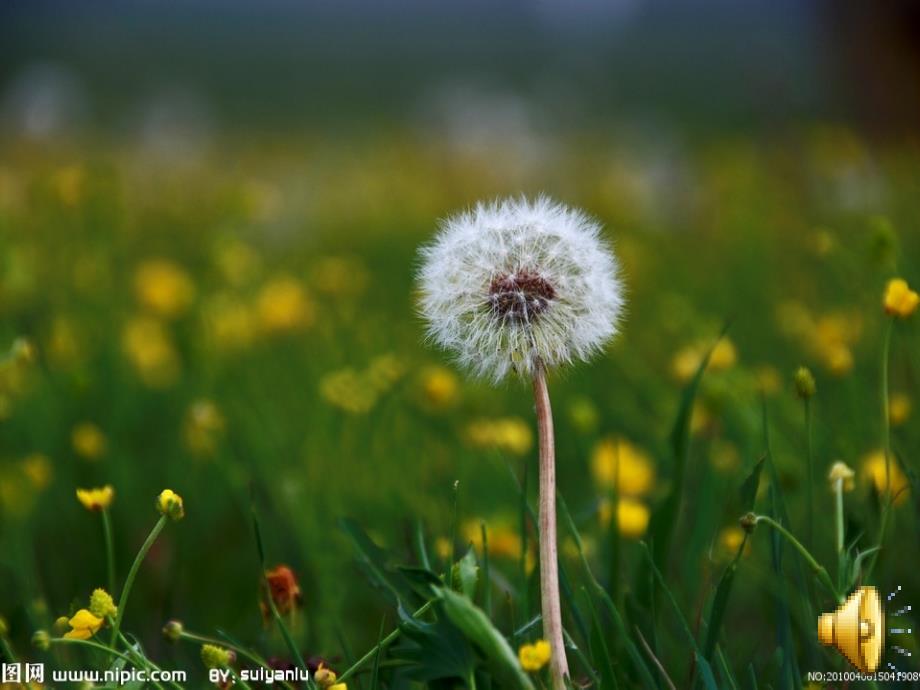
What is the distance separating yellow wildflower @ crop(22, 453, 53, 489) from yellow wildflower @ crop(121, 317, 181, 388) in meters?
0.53

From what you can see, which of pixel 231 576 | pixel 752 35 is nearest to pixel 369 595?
pixel 231 576

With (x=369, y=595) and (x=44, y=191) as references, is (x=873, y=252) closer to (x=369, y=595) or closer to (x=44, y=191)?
(x=369, y=595)

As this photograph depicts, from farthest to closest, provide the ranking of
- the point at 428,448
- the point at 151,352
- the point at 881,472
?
1. the point at 151,352
2. the point at 428,448
3. the point at 881,472

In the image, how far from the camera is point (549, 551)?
905 mm

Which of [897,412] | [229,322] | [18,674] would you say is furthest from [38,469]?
[897,412]

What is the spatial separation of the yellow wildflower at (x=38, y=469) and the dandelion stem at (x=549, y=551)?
134cm

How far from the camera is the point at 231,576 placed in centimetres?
198

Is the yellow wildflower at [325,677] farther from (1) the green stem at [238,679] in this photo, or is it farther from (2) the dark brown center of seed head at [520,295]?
(2) the dark brown center of seed head at [520,295]

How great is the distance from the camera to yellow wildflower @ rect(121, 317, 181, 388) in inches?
108

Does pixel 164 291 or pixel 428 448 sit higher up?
pixel 164 291

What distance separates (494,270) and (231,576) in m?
1.17

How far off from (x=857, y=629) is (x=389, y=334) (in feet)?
5.95

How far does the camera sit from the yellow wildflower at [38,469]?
196cm

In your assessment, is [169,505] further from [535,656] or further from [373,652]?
[535,656]
